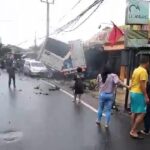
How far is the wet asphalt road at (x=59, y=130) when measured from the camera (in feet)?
29.8

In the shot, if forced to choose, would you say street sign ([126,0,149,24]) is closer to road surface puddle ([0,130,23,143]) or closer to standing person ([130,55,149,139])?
standing person ([130,55,149,139])

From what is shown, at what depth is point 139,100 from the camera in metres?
9.80

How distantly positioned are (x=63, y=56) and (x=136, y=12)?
18.3 meters

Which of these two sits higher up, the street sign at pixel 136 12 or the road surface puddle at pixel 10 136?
the street sign at pixel 136 12

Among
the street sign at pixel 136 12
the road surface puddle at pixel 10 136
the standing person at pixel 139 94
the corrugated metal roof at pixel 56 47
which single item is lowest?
Answer: the road surface puddle at pixel 10 136

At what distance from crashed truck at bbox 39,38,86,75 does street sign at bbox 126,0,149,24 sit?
56.8 ft

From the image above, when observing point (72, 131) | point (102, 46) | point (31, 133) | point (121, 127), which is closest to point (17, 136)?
point (31, 133)

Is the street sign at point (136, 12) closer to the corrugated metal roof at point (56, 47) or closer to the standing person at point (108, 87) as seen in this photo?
the standing person at point (108, 87)

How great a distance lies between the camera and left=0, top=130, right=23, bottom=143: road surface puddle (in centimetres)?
970

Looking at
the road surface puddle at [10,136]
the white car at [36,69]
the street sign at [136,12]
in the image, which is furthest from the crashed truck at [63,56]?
the road surface puddle at [10,136]

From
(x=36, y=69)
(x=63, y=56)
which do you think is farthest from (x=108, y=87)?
(x=36, y=69)

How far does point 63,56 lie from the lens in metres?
32.2

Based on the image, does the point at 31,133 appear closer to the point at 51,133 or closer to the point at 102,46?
the point at 51,133

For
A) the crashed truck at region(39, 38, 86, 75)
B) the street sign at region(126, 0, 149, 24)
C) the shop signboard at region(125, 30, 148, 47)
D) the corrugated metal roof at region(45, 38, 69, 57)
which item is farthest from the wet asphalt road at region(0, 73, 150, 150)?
the corrugated metal roof at region(45, 38, 69, 57)
